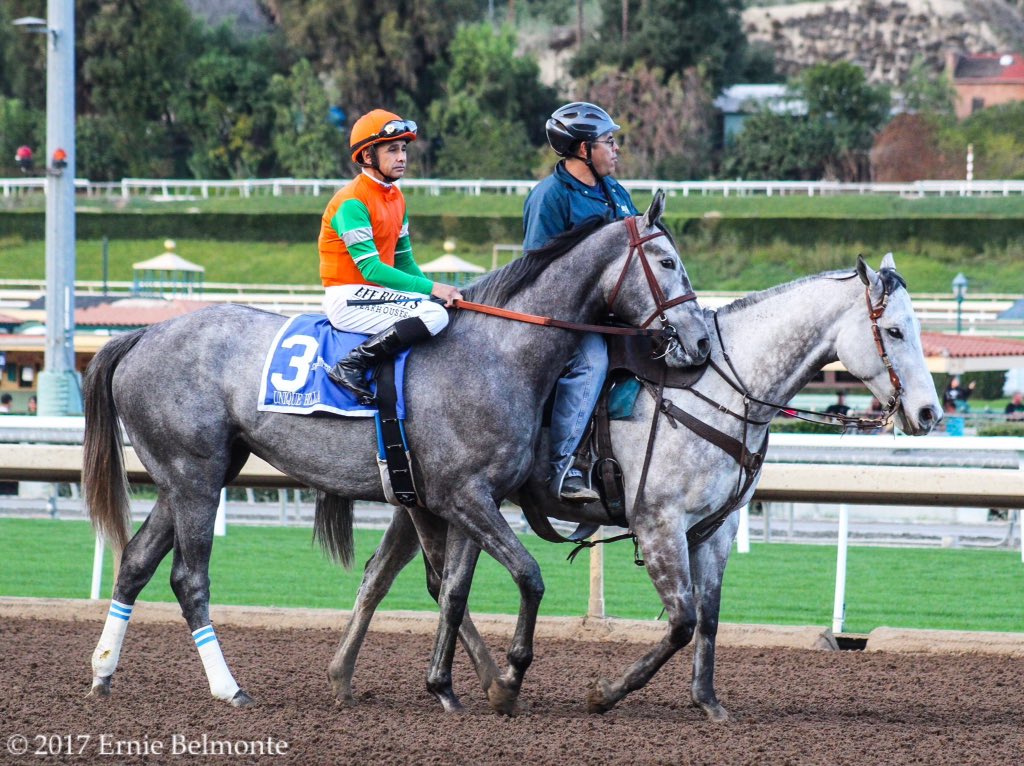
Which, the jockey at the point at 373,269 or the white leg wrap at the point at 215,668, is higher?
the jockey at the point at 373,269

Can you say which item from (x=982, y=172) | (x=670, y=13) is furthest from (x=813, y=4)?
(x=982, y=172)

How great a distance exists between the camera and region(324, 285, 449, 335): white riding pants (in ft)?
17.4

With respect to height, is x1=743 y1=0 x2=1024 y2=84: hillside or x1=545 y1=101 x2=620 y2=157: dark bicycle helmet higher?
x1=743 y1=0 x2=1024 y2=84: hillside

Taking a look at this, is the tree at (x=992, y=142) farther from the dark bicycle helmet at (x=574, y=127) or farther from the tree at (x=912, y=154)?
the dark bicycle helmet at (x=574, y=127)

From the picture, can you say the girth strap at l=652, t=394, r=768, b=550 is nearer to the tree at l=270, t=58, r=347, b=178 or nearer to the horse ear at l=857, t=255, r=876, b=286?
the horse ear at l=857, t=255, r=876, b=286

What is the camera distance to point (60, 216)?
15266mm

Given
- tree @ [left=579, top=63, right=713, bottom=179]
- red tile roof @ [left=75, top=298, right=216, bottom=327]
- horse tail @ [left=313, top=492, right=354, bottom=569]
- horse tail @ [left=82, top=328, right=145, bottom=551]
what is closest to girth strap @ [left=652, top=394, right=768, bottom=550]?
horse tail @ [left=313, top=492, right=354, bottom=569]

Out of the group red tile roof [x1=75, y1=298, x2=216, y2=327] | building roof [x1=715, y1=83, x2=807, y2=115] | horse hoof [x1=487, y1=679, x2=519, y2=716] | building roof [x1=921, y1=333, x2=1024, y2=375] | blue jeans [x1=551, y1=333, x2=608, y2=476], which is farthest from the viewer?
building roof [x1=715, y1=83, x2=807, y2=115]

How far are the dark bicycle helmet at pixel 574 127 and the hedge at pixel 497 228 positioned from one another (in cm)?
3895

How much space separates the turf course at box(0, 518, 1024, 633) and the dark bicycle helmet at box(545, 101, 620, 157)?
305 centimetres

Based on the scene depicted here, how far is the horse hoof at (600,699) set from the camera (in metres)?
5.22

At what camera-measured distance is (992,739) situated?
4.84 meters

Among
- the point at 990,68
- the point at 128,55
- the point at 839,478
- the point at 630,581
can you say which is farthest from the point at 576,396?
the point at 990,68

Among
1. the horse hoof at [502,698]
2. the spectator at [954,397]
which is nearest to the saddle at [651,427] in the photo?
the horse hoof at [502,698]
